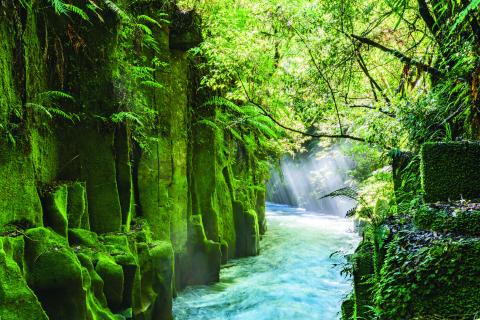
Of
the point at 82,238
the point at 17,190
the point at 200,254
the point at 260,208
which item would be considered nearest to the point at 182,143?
the point at 200,254

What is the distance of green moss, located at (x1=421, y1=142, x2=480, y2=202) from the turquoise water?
112 inches

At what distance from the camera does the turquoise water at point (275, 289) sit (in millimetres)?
8445

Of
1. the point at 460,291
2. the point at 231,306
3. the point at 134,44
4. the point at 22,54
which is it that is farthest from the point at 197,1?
the point at 460,291

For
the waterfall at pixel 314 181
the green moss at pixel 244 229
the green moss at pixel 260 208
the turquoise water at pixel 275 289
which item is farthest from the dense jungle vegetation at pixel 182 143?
the waterfall at pixel 314 181

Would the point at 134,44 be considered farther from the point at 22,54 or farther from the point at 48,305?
the point at 48,305

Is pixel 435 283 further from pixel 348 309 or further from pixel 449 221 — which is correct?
pixel 348 309

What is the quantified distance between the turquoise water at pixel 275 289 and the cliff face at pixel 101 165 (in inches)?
27.3

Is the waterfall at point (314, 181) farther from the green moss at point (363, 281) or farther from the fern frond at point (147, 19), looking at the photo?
the green moss at point (363, 281)

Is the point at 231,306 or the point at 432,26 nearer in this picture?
the point at 432,26

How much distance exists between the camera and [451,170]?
3406 mm

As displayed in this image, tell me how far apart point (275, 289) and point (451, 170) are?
25.4 feet

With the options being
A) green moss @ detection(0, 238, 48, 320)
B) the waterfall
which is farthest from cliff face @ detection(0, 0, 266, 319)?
the waterfall

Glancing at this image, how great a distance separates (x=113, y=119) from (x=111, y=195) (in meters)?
1.28

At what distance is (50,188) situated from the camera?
5156 millimetres
